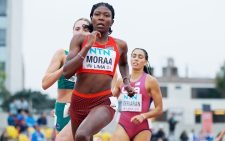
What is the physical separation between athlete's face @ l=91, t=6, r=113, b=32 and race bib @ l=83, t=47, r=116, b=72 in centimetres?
24

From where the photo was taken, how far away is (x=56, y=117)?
10.3 meters

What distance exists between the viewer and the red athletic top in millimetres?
8500

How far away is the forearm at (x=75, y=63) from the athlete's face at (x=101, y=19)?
42cm

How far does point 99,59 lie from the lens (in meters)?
8.54

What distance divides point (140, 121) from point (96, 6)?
3410 mm

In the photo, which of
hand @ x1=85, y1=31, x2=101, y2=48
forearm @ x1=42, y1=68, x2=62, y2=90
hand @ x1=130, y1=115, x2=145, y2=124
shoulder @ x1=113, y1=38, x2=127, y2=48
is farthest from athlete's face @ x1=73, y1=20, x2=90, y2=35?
hand @ x1=130, y1=115, x2=145, y2=124

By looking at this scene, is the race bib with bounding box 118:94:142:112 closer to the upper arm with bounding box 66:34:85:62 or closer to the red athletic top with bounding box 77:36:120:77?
the red athletic top with bounding box 77:36:120:77

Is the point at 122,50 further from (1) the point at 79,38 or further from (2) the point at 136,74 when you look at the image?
(2) the point at 136,74

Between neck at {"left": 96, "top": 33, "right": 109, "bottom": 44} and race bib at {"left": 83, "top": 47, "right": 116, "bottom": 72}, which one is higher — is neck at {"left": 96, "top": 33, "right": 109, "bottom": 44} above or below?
above

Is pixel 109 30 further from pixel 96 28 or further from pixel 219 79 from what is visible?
pixel 219 79

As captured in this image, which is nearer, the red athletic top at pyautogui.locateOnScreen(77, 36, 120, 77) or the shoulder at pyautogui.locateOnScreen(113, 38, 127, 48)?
the red athletic top at pyautogui.locateOnScreen(77, 36, 120, 77)

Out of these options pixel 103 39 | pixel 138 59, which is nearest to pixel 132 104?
pixel 138 59

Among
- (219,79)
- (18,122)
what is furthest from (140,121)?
(219,79)

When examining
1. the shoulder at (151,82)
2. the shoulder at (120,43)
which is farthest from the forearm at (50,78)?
the shoulder at (151,82)
